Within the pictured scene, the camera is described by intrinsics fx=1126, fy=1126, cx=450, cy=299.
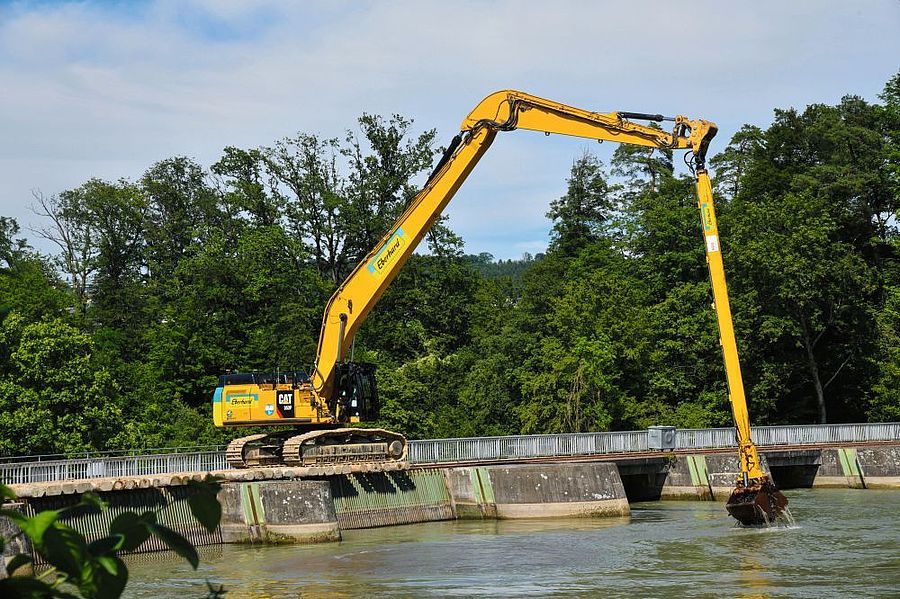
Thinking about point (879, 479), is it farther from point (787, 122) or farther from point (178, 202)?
point (178, 202)

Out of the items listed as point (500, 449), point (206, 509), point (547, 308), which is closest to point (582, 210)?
point (547, 308)

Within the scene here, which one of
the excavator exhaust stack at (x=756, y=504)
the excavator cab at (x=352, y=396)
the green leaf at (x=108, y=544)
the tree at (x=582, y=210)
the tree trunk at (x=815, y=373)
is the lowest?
the excavator exhaust stack at (x=756, y=504)

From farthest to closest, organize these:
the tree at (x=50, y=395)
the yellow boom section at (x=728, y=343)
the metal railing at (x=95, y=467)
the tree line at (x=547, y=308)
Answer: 1. the tree line at (x=547, y=308)
2. the tree at (x=50, y=395)
3. the metal railing at (x=95, y=467)
4. the yellow boom section at (x=728, y=343)

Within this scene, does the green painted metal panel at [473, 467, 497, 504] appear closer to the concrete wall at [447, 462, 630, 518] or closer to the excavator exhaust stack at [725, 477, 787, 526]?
the concrete wall at [447, 462, 630, 518]

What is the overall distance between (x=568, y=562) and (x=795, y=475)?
23246mm

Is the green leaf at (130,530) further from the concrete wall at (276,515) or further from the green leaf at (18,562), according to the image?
the concrete wall at (276,515)

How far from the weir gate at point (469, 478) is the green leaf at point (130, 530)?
1945 cm

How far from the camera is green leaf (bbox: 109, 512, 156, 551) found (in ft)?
7.62

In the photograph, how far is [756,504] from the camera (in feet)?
89.8

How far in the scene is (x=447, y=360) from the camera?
56531 mm

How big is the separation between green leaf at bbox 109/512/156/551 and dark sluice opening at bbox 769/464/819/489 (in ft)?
139

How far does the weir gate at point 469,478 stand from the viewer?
2738cm

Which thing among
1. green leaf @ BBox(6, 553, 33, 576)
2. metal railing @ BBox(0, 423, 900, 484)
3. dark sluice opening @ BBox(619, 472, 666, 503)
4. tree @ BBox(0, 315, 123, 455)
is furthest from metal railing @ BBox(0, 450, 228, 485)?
green leaf @ BBox(6, 553, 33, 576)

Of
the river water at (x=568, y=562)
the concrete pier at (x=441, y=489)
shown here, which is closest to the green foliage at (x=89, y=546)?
the river water at (x=568, y=562)
